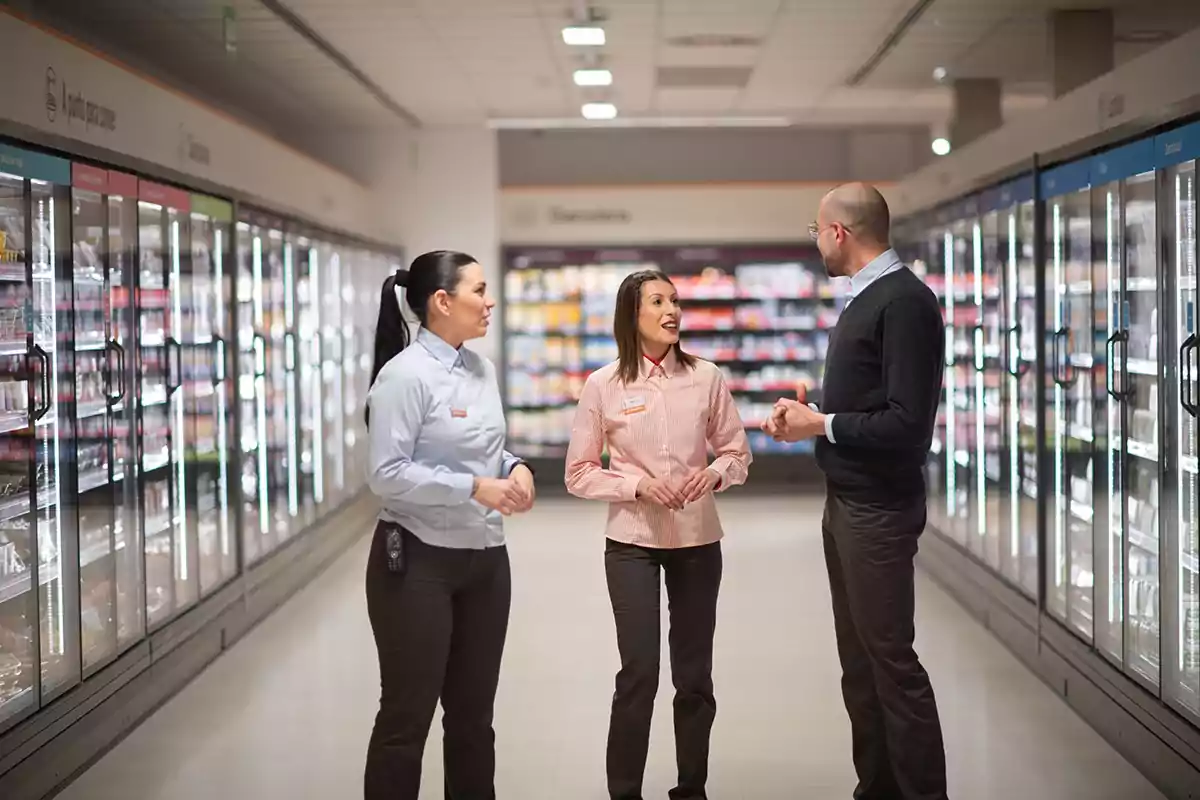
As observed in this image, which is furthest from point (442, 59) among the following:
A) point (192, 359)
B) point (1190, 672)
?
point (1190, 672)

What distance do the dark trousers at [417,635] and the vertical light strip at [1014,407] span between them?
3910 mm

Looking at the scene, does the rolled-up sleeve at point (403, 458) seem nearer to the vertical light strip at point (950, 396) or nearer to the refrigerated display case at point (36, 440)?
the refrigerated display case at point (36, 440)

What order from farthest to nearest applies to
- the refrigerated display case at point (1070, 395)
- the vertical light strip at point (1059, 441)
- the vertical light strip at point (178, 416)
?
1. the vertical light strip at point (178, 416)
2. the vertical light strip at point (1059, 441)
3. the refrigerated display case at point (1070, 395)

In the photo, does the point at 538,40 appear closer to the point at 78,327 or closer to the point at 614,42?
the point at 614,42

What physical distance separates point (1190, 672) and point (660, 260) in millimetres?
8940

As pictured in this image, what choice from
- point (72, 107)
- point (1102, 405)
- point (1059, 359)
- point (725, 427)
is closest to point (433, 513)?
point (725, 427)

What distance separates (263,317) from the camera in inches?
314

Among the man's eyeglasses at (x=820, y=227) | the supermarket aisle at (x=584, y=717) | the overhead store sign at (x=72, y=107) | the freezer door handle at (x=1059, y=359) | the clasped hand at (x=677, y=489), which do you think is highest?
the overhead store sign at (x=72, y=107)

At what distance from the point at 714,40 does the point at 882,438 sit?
17.0 ft

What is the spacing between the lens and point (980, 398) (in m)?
7.84

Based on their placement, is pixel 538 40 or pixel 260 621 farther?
pixel 538 40

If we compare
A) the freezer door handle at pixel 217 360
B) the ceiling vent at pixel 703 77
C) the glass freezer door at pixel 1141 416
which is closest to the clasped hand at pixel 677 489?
the glass freezer door at pixel 1141 416

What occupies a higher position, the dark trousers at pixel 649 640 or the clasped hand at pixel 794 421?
the clasped hand at pixel 794 421

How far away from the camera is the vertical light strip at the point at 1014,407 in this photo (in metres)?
6.88
